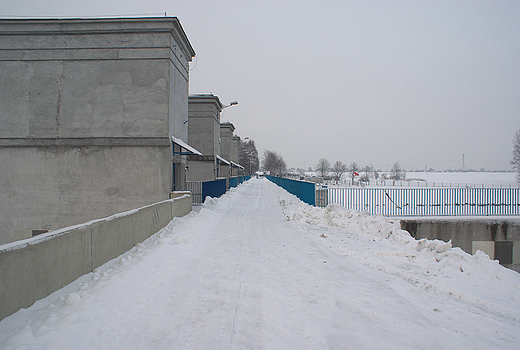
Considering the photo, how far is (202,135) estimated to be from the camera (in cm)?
2877

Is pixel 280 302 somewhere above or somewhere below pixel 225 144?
below

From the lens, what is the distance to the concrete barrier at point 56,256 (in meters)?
3.75

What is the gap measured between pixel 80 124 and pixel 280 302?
15.2 metres

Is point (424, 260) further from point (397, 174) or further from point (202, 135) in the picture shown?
point (397, 174)

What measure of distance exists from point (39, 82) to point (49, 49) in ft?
5.91

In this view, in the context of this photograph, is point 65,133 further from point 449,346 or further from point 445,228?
point 445,228

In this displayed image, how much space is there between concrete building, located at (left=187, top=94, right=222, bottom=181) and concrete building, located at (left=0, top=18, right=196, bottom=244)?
13144 millimetres

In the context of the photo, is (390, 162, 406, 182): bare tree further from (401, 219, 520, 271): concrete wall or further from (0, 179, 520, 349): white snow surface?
(0, 179, 520, 349): white snow surface

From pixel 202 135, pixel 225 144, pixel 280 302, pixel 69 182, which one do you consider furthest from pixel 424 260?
pixel 225 144

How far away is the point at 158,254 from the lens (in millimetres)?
7059

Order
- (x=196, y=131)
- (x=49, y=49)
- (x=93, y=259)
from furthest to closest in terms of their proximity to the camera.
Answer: (x=196, y=131) → (x=49, y=49) → (x=93, y=259)

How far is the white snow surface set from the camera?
375 cm

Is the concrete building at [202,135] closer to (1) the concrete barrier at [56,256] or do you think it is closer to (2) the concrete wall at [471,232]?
(2) the concrete wall at [471,232]

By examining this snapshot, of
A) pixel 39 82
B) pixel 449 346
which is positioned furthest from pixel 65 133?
pixel 449 346
